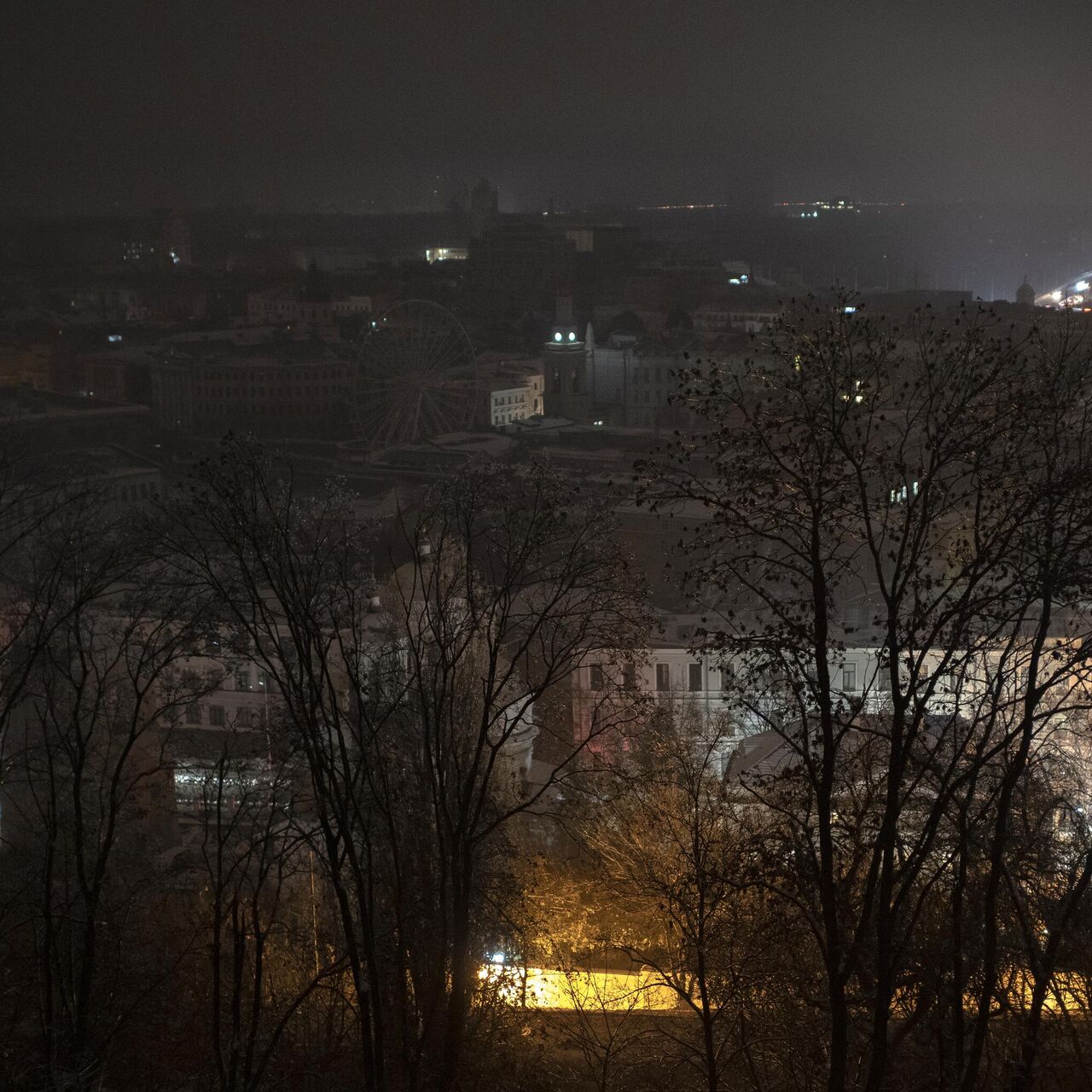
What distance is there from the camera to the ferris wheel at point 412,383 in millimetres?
11156

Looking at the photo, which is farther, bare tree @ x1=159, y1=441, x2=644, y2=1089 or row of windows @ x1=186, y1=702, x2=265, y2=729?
row of windows @ x1=186, y1=702, x2=265, y2=729

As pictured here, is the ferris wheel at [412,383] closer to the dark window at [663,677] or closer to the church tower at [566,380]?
the church tower at [566,380]

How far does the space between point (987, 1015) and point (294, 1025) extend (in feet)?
5.93

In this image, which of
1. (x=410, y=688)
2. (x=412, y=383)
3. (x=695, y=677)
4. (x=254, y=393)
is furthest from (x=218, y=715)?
(x=254, y=393)

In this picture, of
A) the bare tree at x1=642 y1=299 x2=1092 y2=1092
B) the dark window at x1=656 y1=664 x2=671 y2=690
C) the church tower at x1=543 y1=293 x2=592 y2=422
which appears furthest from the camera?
the church tower at x1=543 y1=293 x2=592 y2=422

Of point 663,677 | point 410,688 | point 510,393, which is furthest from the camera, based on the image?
point 510,393

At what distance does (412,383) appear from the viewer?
450 inches

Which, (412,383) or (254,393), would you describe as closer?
(412,383)

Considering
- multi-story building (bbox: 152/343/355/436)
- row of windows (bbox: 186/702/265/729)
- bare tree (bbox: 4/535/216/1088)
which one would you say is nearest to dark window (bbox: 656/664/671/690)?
row of windows (bbox: 186/702/265/729)

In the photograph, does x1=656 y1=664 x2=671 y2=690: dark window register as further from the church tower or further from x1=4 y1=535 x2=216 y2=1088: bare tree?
the church tower

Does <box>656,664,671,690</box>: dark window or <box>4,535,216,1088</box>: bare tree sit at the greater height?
<box>4,535,216,1088</box>: bare tree

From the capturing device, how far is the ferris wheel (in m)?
11.2

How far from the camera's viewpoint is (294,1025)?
3.09 metres

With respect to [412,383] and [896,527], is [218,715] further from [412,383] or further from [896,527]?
[412,383]
